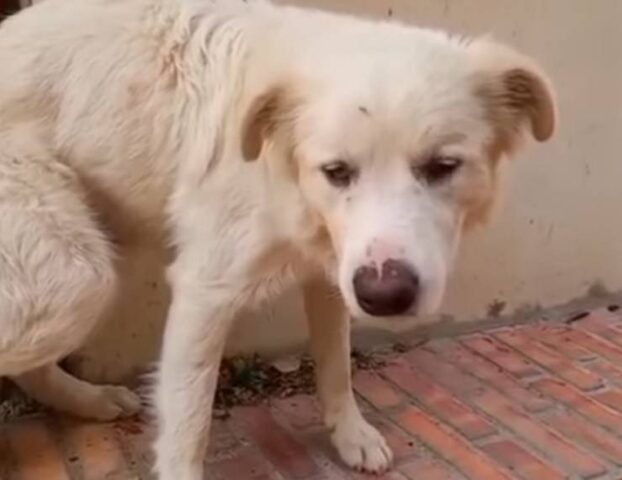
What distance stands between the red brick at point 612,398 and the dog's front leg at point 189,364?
107 cm

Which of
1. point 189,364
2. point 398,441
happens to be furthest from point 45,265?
point 398,441

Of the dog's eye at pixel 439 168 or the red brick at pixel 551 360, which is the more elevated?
the dog's eye at pixel 439 168

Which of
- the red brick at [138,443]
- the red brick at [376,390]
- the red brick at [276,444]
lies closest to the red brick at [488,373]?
the red brick at [376,390]

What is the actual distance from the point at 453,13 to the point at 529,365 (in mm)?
972

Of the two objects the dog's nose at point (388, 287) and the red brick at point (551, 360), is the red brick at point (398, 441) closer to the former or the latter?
the red brick at point (551, 360)

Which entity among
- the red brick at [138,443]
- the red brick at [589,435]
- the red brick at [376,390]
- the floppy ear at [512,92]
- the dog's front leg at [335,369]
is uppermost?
the floppy ear at [512,92]

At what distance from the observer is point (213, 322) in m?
2.36

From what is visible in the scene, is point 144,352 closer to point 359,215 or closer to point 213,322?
point 213,322

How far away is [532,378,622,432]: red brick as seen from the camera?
9.30 ft

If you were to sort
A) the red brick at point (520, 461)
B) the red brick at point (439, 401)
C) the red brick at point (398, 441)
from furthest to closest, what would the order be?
1. the red brick at point (439, 401)
2. the red brick at point (398, 441)
3. the red brick at point (520, 461)

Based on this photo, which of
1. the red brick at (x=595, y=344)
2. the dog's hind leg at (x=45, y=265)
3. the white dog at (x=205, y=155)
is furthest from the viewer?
the red brick at (x=595, y=344)

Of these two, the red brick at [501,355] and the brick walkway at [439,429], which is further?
the red brick at [501,355]

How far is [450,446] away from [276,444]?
0.41 meters

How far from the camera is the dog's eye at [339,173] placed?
202 centimetres
